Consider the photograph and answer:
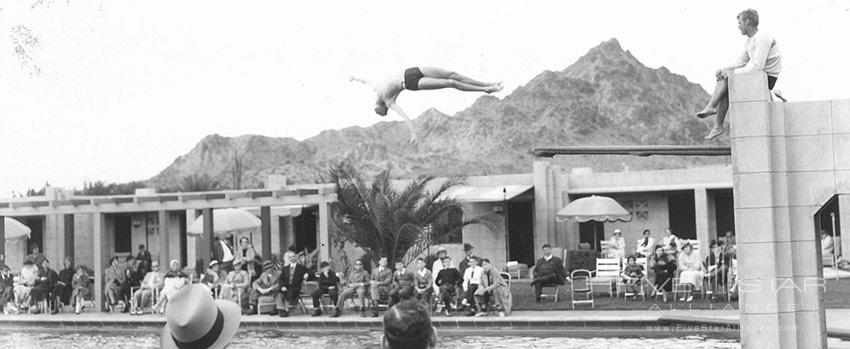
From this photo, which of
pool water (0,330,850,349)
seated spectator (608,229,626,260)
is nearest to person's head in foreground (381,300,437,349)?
pool water (0,330,850,349)

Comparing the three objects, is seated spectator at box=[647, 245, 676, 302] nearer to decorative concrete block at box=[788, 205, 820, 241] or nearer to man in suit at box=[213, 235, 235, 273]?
decorative concrete block at box=[788, 205, 820, 241]

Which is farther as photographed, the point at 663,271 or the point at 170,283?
the point at 170,283

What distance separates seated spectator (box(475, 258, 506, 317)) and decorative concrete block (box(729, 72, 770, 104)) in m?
8.39

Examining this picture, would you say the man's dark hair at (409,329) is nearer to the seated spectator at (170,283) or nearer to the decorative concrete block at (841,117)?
the decorative concrete block at (841,117)

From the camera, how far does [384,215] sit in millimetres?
23984

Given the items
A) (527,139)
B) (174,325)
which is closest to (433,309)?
(174,325)

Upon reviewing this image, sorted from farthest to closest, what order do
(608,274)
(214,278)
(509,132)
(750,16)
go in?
(509,132) < (214,278) < (608,274) < (750,16)

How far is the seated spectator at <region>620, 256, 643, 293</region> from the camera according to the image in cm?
2117

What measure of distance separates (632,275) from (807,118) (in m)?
9.80

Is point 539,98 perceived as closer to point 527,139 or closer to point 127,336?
point 527,139

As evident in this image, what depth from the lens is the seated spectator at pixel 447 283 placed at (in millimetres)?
20156

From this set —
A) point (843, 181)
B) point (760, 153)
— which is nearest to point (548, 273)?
point (760, 153)

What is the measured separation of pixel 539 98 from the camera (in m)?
101

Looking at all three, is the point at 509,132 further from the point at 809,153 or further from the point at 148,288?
the point at 809,153
